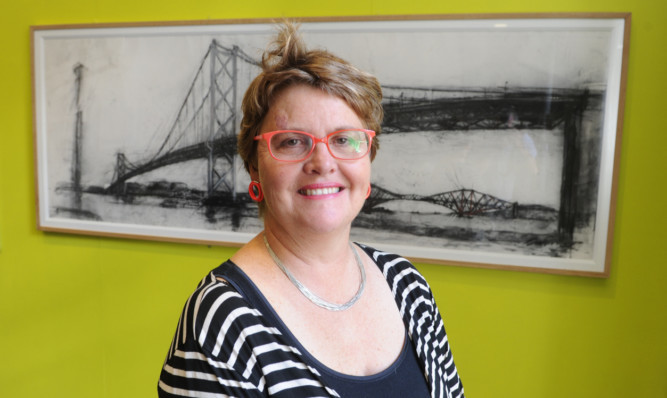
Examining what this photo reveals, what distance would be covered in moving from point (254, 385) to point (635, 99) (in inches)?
61.0

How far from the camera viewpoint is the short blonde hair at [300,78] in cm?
101

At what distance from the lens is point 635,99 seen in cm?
174

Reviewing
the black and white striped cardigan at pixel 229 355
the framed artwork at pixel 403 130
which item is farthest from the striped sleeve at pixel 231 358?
the framed artwork at pixel 403 130

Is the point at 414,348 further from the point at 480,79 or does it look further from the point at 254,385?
the point at 480,79

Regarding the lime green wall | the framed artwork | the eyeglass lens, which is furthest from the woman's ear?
the lime green wall

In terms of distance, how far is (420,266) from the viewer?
1.99 meters

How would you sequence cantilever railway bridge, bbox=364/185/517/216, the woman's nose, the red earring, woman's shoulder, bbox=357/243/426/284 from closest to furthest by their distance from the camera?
the woman's nose, the red earring, woman's shoulder, bbox=357/243/426/284, cantilever railway bridge, bbox=364/185/517/216

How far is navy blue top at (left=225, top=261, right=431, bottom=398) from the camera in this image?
0.96 meters

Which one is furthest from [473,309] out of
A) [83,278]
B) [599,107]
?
[83,278]

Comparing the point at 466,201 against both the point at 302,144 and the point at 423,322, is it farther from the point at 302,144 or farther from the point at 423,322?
the point at 302,144

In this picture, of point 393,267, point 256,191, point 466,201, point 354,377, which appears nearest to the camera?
point 354,377

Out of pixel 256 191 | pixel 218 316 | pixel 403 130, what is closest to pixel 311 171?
pixel 256 191

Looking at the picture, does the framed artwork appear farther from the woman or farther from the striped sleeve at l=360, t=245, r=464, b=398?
the woman

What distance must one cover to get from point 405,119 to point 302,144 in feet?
3.20
